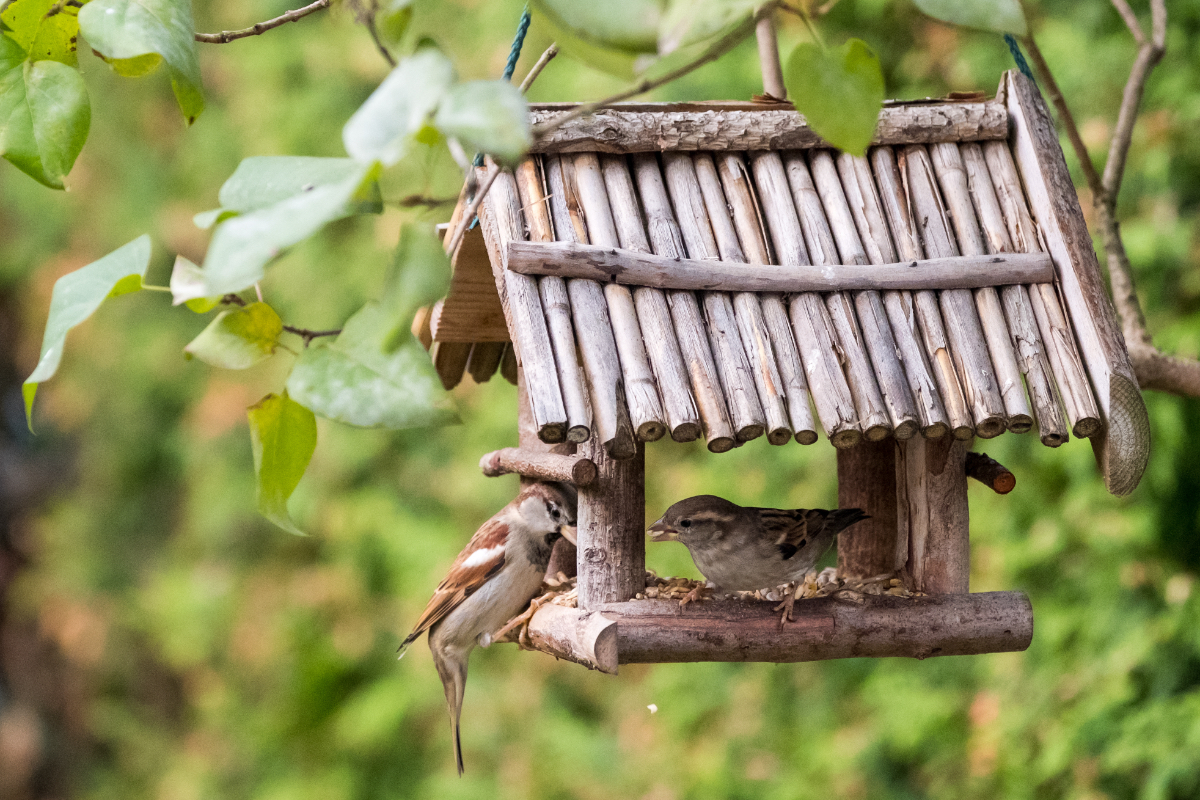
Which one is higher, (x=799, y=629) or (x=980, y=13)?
(x=980, y=13)

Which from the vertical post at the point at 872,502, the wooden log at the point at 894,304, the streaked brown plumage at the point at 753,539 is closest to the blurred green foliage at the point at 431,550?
the wooden log at the point at 894,304

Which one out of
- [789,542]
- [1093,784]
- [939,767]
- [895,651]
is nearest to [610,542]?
[789,542]

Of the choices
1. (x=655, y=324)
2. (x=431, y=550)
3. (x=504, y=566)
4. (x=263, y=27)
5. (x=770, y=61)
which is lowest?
(x=504, y=566)

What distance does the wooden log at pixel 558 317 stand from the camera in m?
1.52

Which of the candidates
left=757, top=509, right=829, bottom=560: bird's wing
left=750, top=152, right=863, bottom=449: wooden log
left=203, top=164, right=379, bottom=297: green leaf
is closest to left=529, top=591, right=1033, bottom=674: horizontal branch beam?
left=757, top=509, right=829, bottom=560: bird's wing

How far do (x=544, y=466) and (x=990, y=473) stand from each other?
799mm

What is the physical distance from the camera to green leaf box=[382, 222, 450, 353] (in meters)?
0.81

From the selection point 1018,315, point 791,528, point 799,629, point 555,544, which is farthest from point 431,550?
point 1018,315

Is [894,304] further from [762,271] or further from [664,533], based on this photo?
[664,533]

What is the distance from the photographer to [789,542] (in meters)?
2.00

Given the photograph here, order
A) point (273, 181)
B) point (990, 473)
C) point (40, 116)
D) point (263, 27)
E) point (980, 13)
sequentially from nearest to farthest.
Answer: point (980, 13), point (273, 181), point (40, 116), point (263, 27), point (990, 473)

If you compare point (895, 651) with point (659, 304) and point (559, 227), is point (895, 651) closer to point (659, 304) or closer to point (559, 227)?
point (659, 304)

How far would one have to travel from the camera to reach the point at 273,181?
0.98 meters

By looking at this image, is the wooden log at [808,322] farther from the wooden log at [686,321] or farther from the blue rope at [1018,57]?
the blue rope at [1018,57]
